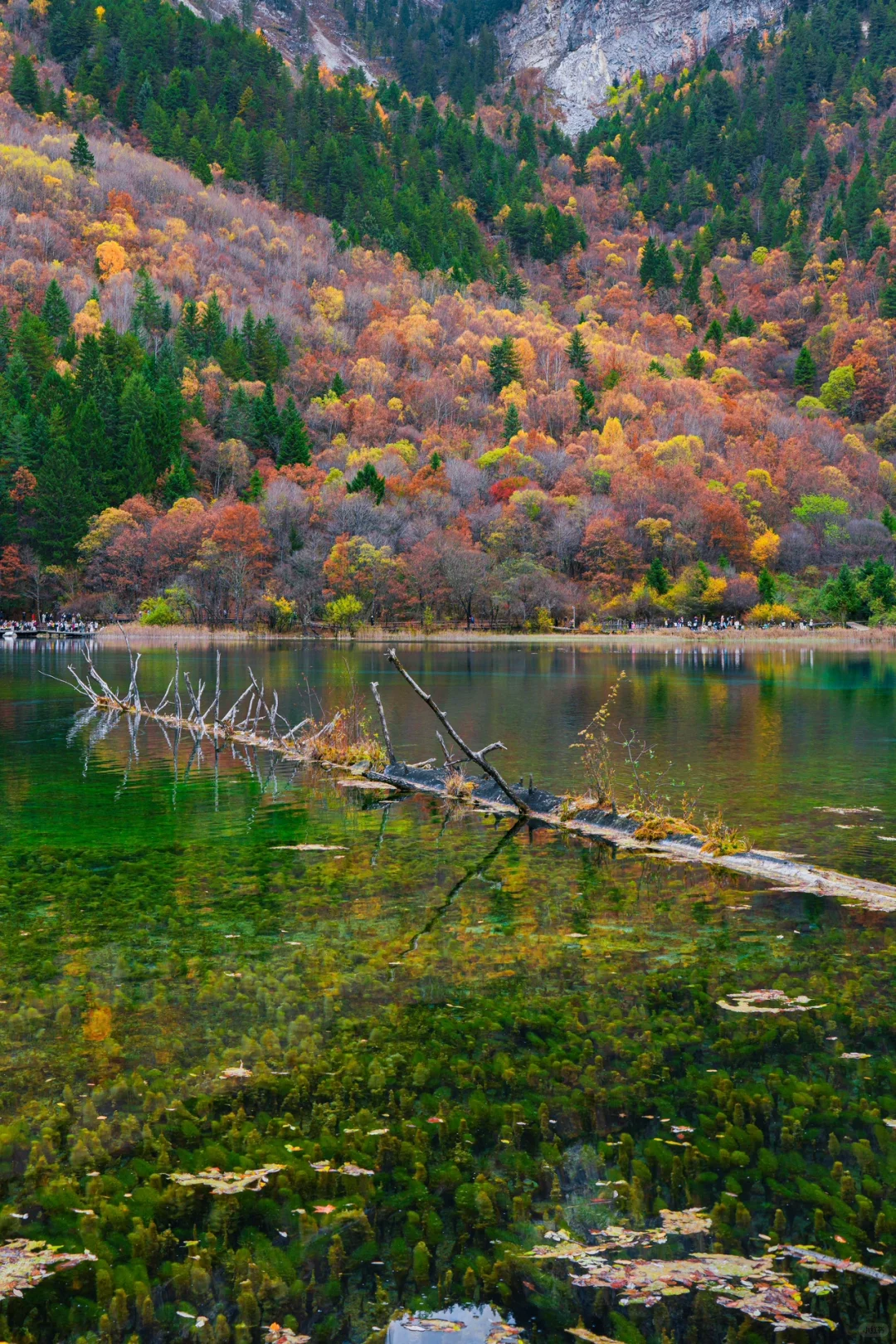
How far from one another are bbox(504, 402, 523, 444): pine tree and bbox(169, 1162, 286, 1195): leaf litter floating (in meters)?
154

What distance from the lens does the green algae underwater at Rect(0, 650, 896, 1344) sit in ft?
20.9

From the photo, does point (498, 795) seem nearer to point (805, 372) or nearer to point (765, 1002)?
point (765, 1002)

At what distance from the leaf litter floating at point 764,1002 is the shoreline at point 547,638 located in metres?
84.0

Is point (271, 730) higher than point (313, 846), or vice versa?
point (271, 730)

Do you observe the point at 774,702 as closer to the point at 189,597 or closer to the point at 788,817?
the point at 788,817

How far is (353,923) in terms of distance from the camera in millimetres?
13523

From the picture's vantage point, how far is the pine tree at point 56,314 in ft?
501

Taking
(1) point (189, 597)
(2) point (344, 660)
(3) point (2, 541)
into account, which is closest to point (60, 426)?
(3) point (2, 541)

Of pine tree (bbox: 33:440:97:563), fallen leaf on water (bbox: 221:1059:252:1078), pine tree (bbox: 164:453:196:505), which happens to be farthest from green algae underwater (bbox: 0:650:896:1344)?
pine tree (bbox: 164:453:196:505)

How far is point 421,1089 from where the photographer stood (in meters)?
8.74

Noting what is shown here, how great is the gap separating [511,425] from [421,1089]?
6158 inches

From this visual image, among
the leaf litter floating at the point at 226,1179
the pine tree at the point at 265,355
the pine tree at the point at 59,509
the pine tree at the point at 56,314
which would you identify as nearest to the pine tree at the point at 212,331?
the pine tree at the point at 265,355

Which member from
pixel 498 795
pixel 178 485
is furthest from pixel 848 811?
pixel 178 485

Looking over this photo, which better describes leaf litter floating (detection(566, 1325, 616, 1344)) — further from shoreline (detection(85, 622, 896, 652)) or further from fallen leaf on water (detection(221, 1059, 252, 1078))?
shoreline (detection(85, 622, 896, 652))
